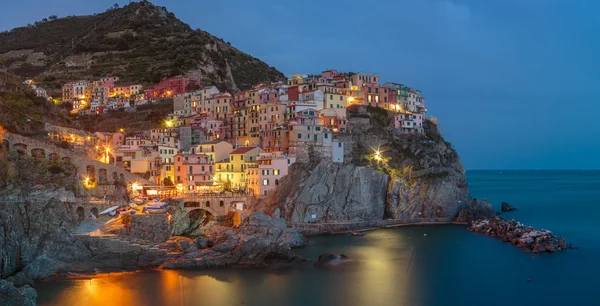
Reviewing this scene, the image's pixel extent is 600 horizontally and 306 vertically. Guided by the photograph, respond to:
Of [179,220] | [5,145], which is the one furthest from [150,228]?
[5,145]

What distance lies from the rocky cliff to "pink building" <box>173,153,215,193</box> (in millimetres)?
7062

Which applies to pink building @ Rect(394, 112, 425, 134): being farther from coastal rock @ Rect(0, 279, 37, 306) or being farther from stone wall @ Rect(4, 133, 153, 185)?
coastal rock @ Rect(0, 279, 37, 306)

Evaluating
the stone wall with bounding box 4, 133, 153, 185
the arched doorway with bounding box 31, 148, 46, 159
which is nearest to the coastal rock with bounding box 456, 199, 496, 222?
the stone wall with bounding box 4, 133, 153, 185

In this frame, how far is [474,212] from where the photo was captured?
5384 cm

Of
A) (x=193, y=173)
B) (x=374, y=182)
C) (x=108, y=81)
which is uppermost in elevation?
(x=108, y=81)

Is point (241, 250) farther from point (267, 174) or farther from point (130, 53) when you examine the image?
point (130, 53)

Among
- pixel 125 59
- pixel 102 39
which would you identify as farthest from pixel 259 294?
pixel 102 39

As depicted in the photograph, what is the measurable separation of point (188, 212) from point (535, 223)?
3580 cm

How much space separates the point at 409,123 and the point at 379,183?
1313 cm

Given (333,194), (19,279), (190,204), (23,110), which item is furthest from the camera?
(23,110)

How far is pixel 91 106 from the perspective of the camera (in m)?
74.2

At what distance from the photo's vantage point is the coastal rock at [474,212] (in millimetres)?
53469

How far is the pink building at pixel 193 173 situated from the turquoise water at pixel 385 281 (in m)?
13.7

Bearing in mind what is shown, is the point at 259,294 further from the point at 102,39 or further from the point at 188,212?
the point at 102,39
